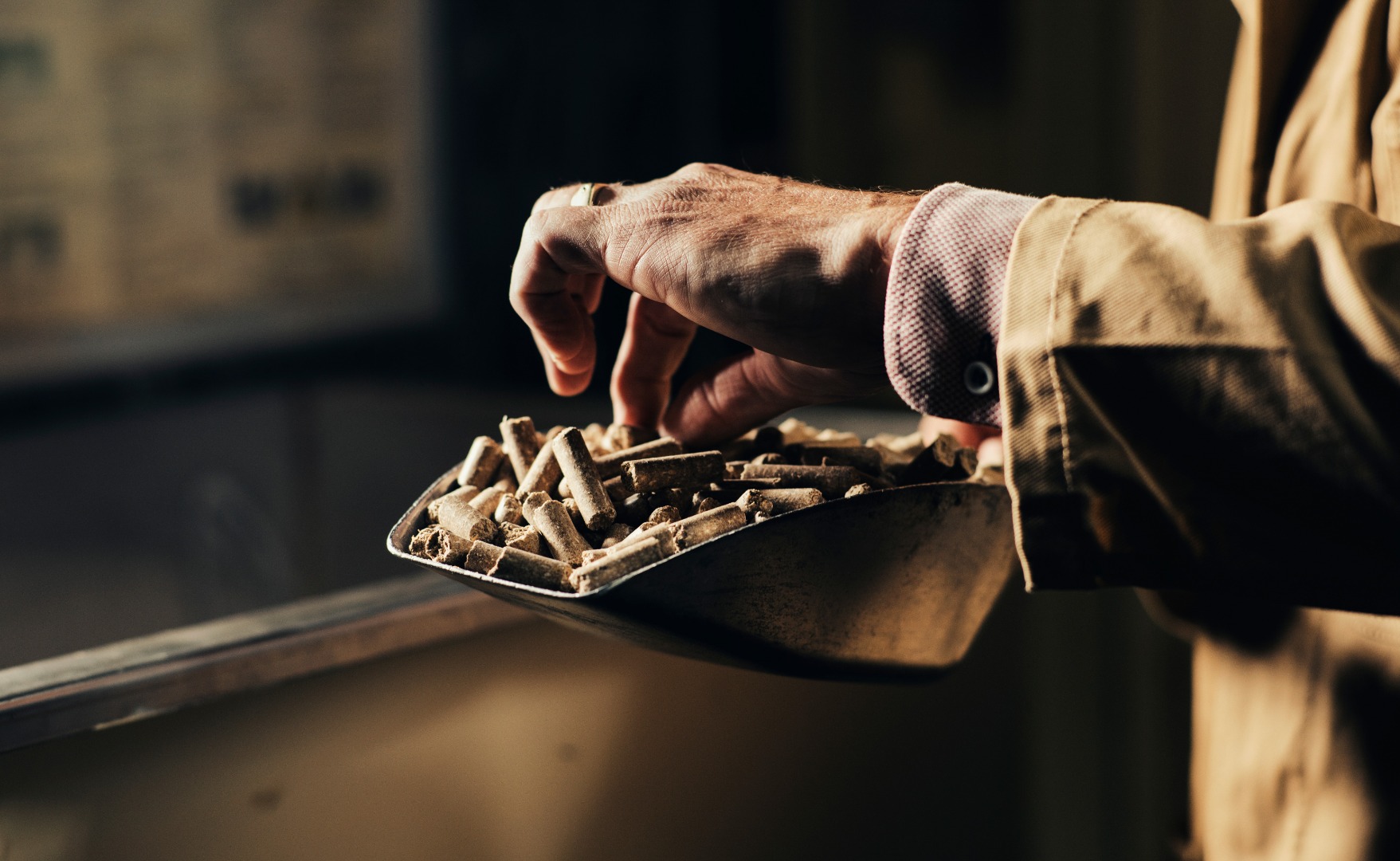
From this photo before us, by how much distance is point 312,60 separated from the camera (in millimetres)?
1535

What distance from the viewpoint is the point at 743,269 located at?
1.47ft

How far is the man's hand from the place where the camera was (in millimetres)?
443

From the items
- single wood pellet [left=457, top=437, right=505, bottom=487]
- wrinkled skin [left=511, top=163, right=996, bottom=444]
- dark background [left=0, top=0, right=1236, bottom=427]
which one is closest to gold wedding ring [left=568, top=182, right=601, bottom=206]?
wrinkled skin [left=511, top=163, right=996, bottom=444]

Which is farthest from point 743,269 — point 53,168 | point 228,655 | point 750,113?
point 750,113

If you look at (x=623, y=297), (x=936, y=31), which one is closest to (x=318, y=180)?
(x=623, y=297)

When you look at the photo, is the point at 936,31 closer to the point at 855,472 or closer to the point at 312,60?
the point at 312,60

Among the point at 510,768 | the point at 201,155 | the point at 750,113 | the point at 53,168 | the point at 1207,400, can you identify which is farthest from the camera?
the point at 750,113

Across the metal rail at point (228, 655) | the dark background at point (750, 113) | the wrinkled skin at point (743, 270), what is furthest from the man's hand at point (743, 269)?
the dark background at point (750, 113)

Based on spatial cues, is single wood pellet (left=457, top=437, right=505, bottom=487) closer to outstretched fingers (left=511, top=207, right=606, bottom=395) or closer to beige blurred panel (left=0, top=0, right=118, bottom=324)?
outstretched fingers (left=511, top=207, right=606, bottom=395)

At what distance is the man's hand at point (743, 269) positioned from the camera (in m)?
0.44

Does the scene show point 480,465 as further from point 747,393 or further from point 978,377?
point 978,377

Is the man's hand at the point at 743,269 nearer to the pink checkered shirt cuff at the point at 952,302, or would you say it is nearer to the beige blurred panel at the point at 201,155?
the pink checkered shirt cuff at the point at 952,302

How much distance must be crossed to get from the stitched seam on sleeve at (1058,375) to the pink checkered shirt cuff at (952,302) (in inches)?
0.9

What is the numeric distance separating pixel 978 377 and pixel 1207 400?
0.25 ft
